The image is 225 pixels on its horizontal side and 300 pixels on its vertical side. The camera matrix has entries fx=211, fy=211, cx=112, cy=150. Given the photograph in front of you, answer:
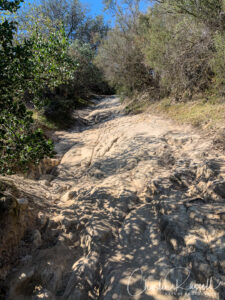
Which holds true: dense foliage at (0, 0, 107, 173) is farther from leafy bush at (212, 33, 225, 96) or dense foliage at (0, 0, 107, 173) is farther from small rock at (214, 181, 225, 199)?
leafy bush at (212, 33, 225, 96)

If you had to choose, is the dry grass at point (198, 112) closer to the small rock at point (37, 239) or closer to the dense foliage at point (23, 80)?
the dense foliage at point (23, 80)

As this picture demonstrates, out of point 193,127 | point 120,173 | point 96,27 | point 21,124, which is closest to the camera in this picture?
point 21,124

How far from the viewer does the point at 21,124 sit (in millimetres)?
3439

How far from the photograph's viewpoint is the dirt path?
2.79 meters

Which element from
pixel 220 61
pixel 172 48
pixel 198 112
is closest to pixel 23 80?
pixel 198 112

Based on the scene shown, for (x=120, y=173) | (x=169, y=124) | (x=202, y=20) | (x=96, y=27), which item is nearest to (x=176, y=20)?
(x=202, y=20)

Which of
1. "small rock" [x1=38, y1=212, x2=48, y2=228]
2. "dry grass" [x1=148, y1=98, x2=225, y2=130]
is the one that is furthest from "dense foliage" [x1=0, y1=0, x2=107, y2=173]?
"dry grass" [x1=148, y1=98, x2=225, y2=130]

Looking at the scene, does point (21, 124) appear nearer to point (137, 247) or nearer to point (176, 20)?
point (137, 247)

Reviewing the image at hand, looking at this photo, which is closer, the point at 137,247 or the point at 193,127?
the point at 137,247

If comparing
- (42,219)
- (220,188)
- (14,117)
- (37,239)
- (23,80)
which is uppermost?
(23,80)

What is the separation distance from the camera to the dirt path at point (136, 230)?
2787 mm

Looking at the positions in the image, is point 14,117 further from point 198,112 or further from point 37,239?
point 198,112

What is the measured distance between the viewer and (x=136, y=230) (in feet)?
12.4

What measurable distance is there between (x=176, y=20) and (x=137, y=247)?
964 cm
